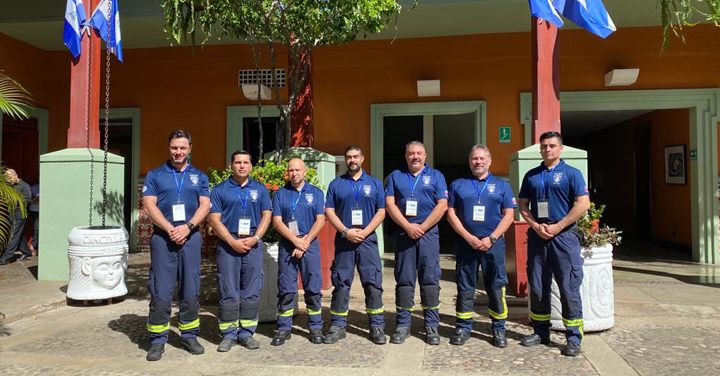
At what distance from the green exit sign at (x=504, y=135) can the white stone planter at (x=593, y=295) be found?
4.99 metres

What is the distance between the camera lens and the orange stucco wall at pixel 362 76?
363 inches

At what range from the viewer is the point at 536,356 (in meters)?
4.09

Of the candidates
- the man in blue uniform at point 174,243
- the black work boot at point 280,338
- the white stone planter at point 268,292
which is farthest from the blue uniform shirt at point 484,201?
the man in blue uniform at point 174,243

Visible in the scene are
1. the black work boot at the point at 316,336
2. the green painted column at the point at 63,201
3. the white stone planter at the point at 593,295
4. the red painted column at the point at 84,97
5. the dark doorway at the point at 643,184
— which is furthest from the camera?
the dark doorway at the point at 643,184

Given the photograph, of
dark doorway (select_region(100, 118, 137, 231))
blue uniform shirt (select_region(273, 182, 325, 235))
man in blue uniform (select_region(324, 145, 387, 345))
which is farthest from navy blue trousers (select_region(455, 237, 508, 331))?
dark doorway (select_region(100, 118, 137, 231))

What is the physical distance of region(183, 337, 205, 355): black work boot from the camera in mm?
4129

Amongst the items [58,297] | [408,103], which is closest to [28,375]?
[58,297]

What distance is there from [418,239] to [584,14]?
328 centimetres

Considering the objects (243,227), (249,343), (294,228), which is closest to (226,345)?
(249,343)

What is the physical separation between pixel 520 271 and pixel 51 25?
885 cm

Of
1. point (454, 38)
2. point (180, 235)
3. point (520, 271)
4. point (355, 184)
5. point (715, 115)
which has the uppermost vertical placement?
point (454, 38)

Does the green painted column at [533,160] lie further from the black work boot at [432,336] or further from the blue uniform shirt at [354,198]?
the black work boot at [432,336]

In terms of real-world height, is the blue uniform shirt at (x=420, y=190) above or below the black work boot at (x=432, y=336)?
above

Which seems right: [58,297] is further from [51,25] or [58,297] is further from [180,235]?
[51,25]
